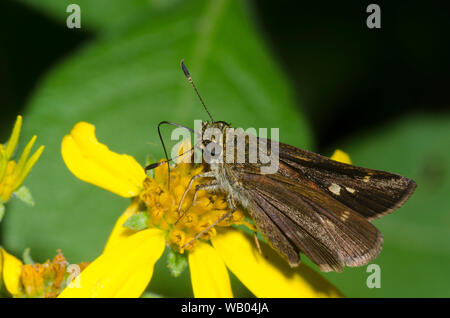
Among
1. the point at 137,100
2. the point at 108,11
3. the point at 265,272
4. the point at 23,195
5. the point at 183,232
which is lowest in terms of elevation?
the point at 265,272

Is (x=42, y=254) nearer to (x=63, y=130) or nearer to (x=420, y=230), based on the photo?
(x=63, y=130)

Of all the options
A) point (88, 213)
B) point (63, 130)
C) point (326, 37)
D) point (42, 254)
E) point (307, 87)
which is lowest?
point (42, 254)

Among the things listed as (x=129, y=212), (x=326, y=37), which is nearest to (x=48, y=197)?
(x=129, y=212)

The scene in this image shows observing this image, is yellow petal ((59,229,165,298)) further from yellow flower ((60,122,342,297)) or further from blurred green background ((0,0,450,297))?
blurred green background ((0,0,450,297))

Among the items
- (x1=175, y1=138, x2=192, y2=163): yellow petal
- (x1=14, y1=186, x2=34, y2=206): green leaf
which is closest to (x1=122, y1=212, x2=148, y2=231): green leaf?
(x1=175, y1=138, x2=192, y2=163): yellow petal

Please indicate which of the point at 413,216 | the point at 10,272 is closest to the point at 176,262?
the point at 10,272

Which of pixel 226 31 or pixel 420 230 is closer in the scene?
pixel 226 31

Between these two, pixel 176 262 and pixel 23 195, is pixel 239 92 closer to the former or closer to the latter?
pixel 176 262
